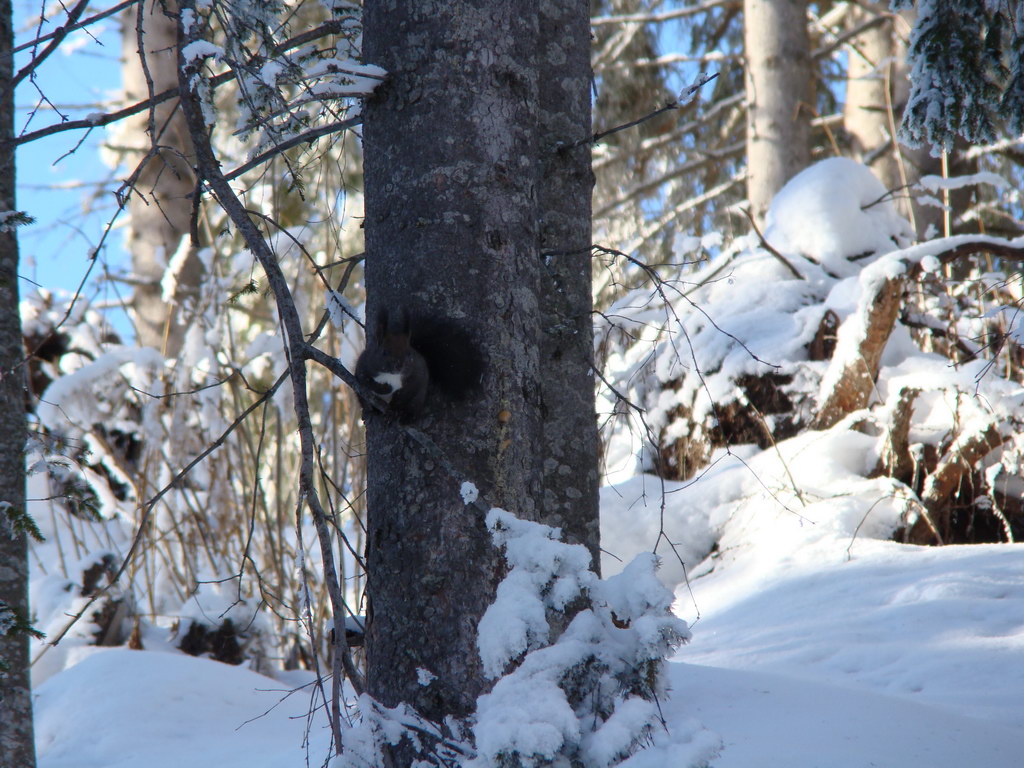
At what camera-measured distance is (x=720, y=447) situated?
4230 millimetres

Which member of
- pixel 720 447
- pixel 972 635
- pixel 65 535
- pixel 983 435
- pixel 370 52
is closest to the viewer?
pixel 370 52

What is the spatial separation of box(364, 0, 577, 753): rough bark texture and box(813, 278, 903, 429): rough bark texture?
7.38 feet

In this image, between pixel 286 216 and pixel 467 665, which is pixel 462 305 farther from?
pixel 286 216

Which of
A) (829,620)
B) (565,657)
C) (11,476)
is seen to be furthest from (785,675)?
(11,476)

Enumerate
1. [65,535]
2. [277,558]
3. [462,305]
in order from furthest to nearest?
[65,535] → [277,558] → [462,305]

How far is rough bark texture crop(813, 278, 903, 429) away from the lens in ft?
11.5

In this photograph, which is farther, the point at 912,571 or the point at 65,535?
the point at 65,535

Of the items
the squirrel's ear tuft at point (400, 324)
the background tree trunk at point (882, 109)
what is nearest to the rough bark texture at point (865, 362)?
the squirrel's ear tuft at point (400, 324)

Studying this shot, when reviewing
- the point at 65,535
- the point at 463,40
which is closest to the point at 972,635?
the point at 463,40

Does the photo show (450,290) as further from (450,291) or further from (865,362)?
(865,362)

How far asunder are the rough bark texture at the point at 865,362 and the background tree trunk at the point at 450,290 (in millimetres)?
2251

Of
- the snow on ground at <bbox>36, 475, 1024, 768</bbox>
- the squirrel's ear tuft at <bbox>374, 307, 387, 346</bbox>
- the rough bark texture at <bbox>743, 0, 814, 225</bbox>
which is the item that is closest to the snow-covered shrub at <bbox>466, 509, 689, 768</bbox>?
the snow on ground at <bbox>36, 475, 1024, 768</bbox>

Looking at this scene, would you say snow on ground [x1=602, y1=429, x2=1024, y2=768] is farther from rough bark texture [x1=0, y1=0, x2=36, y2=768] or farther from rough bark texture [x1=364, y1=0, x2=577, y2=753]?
rough bark texture [x1=0, y1=0, x2=36, y2=768]

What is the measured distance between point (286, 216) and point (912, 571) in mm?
7129
